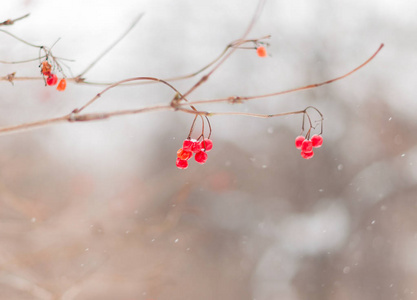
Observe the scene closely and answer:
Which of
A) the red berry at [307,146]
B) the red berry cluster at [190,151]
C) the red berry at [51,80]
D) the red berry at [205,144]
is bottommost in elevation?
the red berry cluster at [190,151]

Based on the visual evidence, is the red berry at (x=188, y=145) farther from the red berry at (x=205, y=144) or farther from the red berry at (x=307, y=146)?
the red berry at (x=307, y=146)

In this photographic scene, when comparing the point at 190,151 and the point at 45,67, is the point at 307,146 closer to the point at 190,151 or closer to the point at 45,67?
the point at 190,151

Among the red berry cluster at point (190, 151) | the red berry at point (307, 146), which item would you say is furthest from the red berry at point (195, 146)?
the red berry at point (307, 146)

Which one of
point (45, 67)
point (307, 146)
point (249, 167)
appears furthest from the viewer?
point (249, 167)

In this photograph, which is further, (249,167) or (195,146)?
(249,167)

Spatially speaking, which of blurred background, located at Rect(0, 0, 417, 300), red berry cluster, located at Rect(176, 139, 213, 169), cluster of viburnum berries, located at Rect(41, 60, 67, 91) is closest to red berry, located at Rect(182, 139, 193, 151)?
red berry cluster, located at Rect(176, 139, 213, 169)

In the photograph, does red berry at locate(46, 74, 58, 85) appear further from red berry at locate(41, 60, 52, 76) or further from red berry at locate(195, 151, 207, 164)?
Answer: red berry at locate(195, 151, 207, 164)

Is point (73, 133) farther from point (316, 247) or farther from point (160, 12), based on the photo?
point (316, 247)

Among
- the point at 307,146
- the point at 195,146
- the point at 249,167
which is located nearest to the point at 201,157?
the point at 195,146
